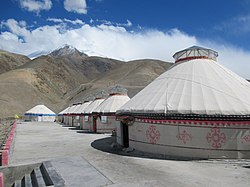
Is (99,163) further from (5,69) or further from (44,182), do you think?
(5,69)

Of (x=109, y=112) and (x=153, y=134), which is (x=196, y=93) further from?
(x=109, y=112)

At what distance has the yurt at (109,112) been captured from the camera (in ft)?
60.0

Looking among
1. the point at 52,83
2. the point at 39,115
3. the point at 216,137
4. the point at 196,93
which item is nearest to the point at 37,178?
the point at 216,137

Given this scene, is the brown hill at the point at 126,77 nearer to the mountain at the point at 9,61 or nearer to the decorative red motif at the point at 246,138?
the mountain at the point at 9,61

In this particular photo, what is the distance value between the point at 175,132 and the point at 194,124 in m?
0.68

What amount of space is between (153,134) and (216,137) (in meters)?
2.10

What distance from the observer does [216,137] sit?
8023 mm

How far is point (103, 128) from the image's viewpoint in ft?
62.4

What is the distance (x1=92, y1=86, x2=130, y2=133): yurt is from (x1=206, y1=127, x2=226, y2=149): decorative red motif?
34.4 ft

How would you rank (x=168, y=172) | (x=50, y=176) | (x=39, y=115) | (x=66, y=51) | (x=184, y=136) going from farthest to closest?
(x=66, y=51) < (x=39, y=115) < (x=184, y=136) < (x=168, y=172) < (x=50, y=176)

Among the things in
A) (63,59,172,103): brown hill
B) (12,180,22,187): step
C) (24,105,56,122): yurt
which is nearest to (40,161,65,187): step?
(12,180,22,187): step

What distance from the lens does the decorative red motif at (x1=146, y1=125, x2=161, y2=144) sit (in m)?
8.97

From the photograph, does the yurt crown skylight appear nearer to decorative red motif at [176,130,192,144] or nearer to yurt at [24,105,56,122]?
decorative red motif at [176,130,192,144]

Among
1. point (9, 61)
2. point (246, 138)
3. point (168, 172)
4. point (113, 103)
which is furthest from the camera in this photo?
point (9, 61)
